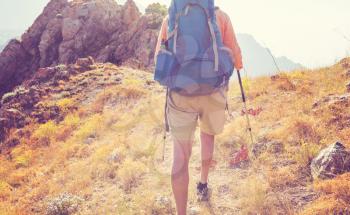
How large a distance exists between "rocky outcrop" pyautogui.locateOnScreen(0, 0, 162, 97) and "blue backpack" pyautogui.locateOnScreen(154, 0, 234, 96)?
103 ft

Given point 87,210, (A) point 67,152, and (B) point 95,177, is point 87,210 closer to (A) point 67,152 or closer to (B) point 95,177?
(B) point 95,177

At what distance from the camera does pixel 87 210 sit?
6.30 m

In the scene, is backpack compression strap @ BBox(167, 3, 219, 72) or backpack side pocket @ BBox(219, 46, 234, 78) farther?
backpack side pocket @ BBox(219, 46, 234, 78)

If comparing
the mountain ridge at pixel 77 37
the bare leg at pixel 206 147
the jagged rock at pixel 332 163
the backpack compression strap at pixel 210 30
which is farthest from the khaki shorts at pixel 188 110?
the mountain ridge at pixel 77 37

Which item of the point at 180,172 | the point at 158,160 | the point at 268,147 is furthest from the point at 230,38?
the point at 158,160

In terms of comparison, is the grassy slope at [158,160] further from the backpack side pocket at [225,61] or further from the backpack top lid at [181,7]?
the backpack top lid at [181,7]

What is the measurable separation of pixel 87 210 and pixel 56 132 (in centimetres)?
605

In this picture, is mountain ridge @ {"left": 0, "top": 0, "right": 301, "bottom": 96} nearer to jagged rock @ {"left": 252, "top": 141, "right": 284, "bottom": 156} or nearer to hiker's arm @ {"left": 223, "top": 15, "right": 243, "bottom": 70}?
jagged rock @ {"left": 252, "top": 141, "right": 284, "bottom": 156}

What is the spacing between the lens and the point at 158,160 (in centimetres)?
784

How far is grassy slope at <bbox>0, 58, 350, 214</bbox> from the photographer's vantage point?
17.8 ft

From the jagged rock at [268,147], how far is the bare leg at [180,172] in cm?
291

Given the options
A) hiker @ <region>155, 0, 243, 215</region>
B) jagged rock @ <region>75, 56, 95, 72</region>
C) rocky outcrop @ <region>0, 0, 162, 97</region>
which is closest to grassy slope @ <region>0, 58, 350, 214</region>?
hiker @ <region>155, 0, 243, 215</region>

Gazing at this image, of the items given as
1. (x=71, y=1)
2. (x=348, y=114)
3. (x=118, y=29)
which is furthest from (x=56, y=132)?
(x=71, y=1)

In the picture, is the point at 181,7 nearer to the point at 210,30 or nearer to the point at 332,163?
the point at 210,30
